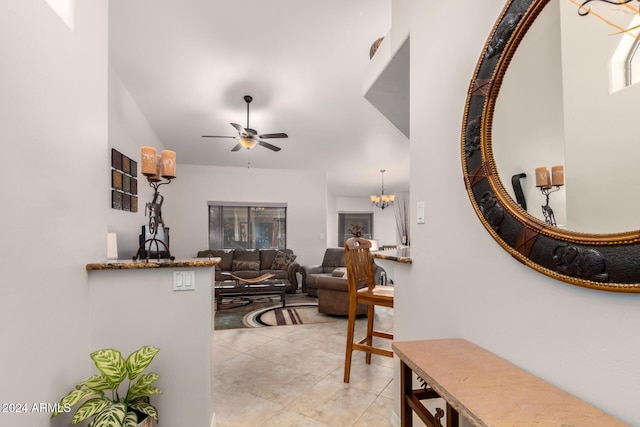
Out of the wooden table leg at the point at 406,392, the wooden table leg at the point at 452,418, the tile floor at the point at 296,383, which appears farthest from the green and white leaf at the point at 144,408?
the wooden table leg at the point at 452,418

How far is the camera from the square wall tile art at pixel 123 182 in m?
3.26

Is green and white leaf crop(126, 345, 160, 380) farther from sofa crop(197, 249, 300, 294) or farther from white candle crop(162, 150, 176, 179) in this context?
sofa crop(197, 249, 300, 294)

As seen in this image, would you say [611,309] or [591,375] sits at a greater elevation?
[611,309]

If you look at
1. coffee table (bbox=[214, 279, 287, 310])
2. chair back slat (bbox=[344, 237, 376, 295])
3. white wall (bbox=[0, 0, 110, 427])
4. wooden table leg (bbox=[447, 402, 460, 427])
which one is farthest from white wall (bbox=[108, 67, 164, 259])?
wooden table leg (bbox=[447, 402, 460, 427])

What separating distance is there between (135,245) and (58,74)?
319 cm

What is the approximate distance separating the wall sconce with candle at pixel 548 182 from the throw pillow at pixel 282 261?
18.1 feet

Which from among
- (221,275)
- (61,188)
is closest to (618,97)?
(61,188)

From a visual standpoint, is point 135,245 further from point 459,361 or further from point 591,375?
point 591,375

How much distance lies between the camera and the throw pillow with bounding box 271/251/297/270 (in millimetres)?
6172

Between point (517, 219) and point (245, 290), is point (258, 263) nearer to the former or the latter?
point (245, 290)

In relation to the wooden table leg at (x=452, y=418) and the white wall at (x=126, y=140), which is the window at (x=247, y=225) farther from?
the wooden table leg at (x=452, y=418)

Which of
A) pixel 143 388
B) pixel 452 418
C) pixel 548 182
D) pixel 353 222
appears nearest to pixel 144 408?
pixel 143 388

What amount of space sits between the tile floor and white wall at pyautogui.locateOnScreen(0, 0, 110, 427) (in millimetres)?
1072

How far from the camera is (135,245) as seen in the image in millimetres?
4059
